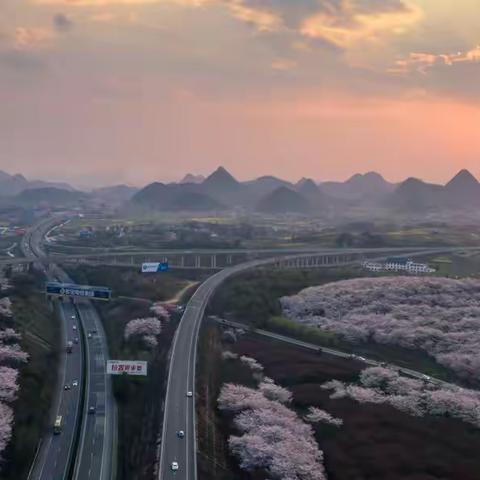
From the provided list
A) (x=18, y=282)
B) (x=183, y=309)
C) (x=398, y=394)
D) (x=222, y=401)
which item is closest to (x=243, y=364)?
(x=222, y=401)

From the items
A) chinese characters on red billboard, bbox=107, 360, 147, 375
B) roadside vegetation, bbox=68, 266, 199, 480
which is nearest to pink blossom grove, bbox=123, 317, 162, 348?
roadside vegetation, bbox=68, 266, 199, 480

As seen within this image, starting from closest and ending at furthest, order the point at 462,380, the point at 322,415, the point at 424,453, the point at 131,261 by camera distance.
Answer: the point at 424,453, the point at 322,415, the point at 462,380, the point at 131,261

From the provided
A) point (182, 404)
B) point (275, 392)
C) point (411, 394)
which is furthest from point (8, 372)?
point (411, 394)

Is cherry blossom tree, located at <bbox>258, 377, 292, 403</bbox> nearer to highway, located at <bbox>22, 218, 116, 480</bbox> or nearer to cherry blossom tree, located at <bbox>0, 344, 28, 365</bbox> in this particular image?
highway, located at <bbox>22, 218, 116, 480</bbox>

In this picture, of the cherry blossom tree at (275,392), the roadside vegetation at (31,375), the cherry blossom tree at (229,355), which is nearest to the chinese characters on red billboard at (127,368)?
the roadside vegetation at (31,375)

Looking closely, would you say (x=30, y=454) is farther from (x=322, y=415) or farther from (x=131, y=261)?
(x=131, y=261)
